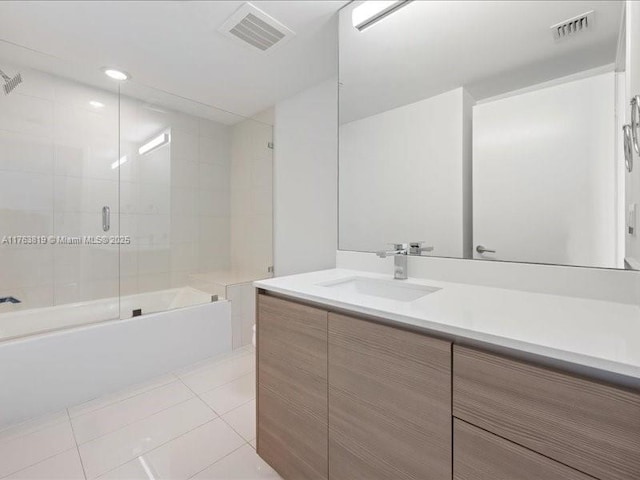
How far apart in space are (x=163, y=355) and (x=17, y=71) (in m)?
2.26

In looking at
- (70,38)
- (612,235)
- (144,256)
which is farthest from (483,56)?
(144,256)

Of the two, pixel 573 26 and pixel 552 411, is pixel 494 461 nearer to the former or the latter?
pixel 552 411

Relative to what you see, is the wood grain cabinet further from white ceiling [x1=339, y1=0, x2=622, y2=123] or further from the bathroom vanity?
white ceiling [x1=339, y1=0, x2=622, y2=123]

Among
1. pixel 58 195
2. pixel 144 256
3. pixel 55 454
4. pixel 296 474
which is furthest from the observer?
pixel 144 256

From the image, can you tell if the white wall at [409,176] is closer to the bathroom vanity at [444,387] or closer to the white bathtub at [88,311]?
the bathroom vanity at [444,387]

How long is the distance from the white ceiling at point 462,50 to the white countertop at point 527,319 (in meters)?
0.81

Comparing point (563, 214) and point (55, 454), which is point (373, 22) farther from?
point (55, 454)

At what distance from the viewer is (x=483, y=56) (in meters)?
1.21

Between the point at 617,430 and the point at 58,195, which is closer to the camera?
the point at 617,430

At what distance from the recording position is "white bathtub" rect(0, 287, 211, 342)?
195cm

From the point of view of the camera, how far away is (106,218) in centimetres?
246

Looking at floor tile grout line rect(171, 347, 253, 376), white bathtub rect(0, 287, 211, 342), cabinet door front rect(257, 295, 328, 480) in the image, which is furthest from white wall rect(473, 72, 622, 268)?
white bathtub rect(0, 287, 211, 342)

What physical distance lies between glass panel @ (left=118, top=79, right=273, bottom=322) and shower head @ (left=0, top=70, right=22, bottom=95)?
0.61 metres

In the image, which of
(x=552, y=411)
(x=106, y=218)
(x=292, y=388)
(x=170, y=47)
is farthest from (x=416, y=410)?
(x=106, y=218)
